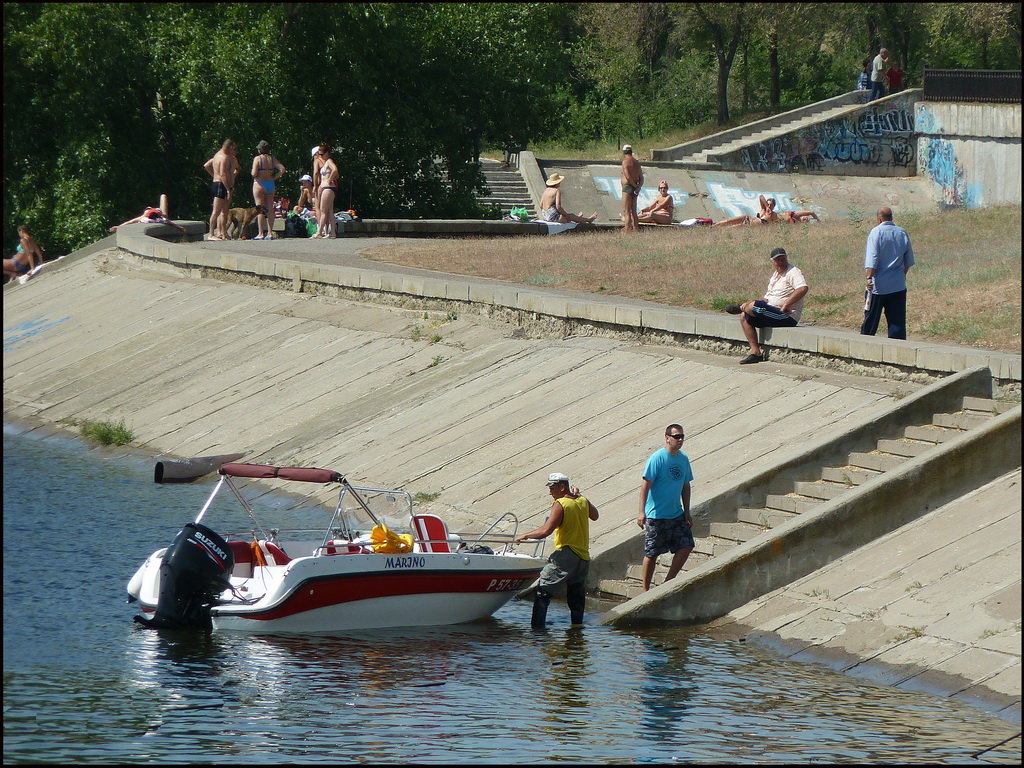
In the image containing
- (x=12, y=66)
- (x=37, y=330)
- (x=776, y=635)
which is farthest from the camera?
(x=12, y=66)

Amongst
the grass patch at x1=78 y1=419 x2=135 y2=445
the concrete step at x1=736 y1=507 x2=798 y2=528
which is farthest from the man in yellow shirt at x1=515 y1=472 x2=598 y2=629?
the grass patch at x1=78 y1=419 x2=135 y2=445

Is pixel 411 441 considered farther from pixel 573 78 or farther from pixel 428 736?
pixel 573 78

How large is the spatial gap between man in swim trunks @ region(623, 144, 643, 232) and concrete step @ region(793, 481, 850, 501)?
1516 cm

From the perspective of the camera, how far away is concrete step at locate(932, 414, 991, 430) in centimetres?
1495

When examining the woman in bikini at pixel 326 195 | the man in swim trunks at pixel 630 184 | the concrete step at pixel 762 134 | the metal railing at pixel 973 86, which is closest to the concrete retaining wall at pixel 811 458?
the man in swim trunks at pixel 630 184

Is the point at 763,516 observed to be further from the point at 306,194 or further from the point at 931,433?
the point at 306,194

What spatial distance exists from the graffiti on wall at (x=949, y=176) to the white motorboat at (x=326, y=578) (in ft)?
105

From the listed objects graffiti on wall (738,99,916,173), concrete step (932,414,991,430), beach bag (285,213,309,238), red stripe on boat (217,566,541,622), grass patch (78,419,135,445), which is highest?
graffiti on wall (738,99,916,173)

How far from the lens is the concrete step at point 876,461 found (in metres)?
14.7

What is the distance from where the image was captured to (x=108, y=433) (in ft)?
73.6

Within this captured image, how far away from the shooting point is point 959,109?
142 ft

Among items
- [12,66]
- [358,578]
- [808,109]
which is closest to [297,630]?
[358,578]

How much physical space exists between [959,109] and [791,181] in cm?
504

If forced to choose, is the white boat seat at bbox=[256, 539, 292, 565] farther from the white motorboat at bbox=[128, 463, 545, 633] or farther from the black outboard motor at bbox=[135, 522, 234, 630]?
the black outboard motor at bbox=[135, 522, 234, 630]
